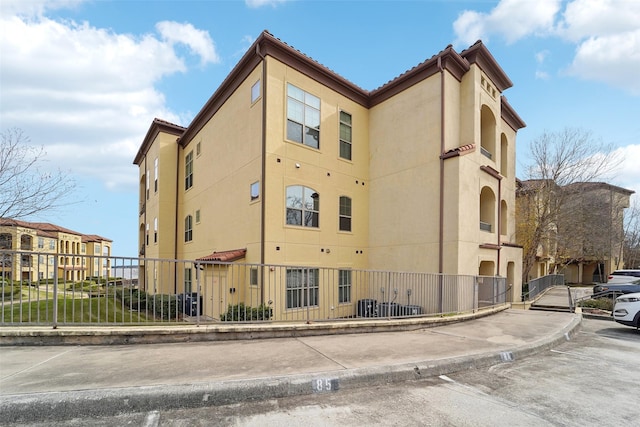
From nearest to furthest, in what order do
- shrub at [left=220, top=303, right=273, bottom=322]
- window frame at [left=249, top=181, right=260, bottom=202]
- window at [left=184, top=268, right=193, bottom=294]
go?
shrub at [left=220, top=303, right=273, bottom=322] → window at [left=184, top=268, right=193, bottom=294] → window frame at [left=249, top=181, right=260, bottom=202]

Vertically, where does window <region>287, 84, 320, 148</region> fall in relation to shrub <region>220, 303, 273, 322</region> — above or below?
above

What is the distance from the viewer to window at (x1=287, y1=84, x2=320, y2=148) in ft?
44.6

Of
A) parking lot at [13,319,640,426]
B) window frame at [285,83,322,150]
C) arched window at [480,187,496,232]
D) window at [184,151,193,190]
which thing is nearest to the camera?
parking lot at [13,319,640,426]

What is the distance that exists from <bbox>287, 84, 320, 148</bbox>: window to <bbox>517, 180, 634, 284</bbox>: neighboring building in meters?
16.4

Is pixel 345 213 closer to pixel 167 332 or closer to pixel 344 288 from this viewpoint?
pixel 344 288

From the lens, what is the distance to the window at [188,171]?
70.0 feet

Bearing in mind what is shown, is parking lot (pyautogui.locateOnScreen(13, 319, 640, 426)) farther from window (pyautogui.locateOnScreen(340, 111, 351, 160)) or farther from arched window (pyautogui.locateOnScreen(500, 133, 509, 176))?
arched window (pyautogui.locateOnScreen(500, 133, 509, 176))

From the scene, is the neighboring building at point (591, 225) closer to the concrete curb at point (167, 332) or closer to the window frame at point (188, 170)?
the concrete curb at point (167, 332)

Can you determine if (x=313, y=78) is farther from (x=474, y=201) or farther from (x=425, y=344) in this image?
(x=425, y=344)

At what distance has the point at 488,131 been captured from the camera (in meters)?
17.1

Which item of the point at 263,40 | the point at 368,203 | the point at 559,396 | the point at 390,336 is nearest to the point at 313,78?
the point at 263,40

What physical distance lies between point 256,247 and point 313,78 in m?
7.77

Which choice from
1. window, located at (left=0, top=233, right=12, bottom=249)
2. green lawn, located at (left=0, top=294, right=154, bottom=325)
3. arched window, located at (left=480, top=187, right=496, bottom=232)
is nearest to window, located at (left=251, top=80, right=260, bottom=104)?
green lawn, located at (left=0, top=294, right=154, bottom=325)

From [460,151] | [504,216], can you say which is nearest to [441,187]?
[460,151]
